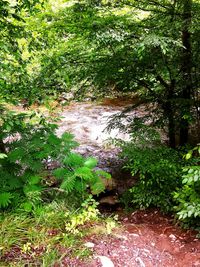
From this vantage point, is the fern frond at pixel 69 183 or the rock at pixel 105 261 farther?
the fern frond at pixel 69 183

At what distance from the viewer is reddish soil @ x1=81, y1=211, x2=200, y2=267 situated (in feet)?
9.62

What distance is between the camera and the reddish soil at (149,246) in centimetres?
293

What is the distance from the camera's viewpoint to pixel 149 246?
326cm

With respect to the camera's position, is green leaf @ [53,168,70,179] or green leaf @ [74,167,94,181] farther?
green leaf @ [53,168,70,179]

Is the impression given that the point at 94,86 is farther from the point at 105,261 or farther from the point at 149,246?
the point at 105,261

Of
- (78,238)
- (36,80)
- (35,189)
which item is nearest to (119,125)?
(36,80)

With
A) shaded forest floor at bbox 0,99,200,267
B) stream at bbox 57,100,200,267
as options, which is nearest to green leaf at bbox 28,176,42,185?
shaded forest floor at bbox 0,99,200,267

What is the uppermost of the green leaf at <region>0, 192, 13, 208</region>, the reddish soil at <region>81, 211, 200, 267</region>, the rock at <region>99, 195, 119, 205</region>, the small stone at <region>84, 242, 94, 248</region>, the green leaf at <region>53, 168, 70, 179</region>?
the green leaf at <region>53, 168, 70, 179</region>

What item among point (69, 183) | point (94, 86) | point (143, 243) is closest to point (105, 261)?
point (143, 243)

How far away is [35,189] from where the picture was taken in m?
3.49

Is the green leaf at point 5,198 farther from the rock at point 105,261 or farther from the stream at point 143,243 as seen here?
the rock at point 105,261

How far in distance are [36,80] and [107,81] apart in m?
1.40

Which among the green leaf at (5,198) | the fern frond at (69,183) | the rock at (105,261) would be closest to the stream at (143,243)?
the rock at (105,261)

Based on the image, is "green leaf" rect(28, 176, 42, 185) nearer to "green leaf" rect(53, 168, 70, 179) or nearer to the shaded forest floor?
"green leaf" rect(53, 168, 70, 179)
